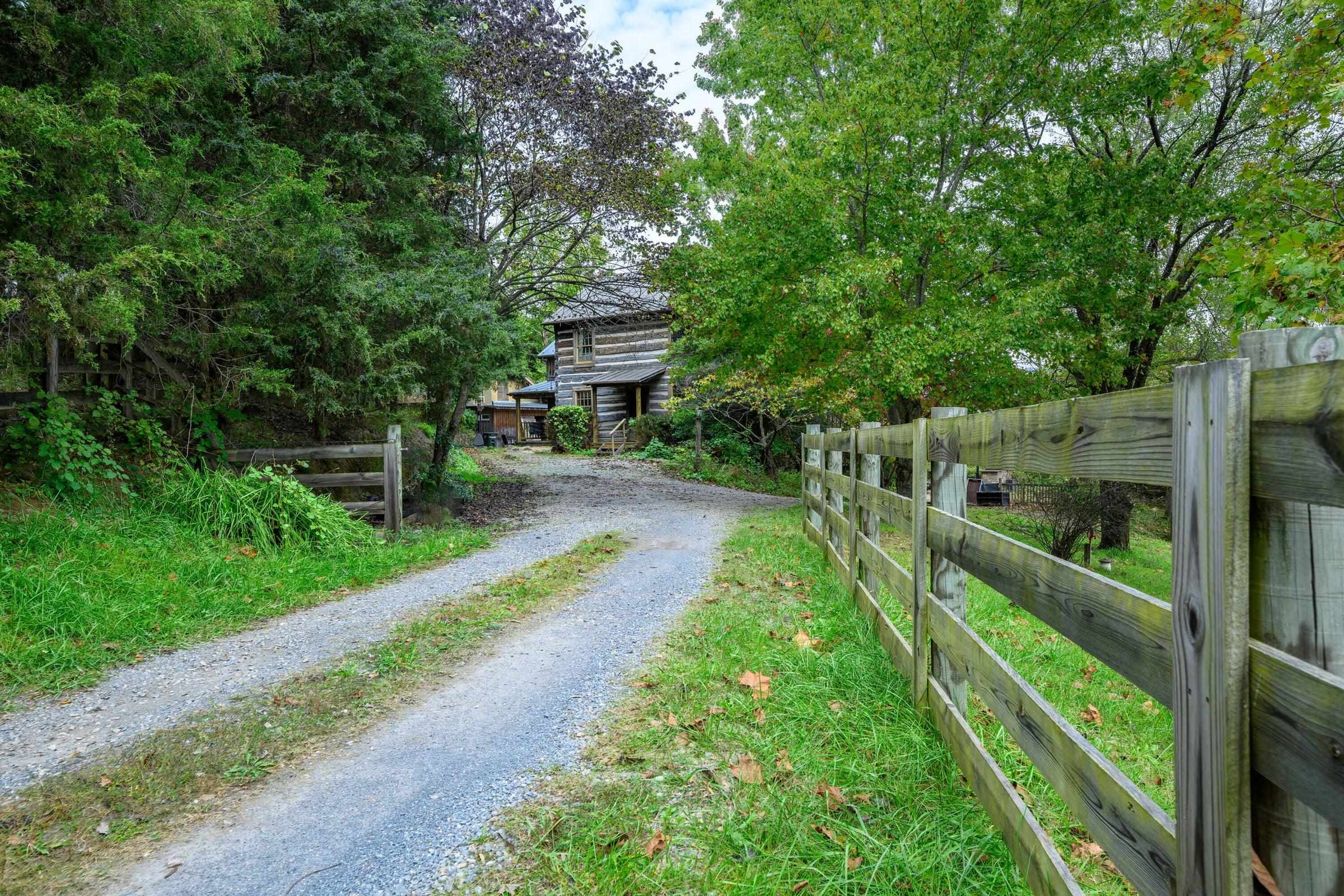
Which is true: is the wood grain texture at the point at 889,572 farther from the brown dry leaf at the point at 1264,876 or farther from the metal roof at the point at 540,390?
the metal roof at the point at 540,390

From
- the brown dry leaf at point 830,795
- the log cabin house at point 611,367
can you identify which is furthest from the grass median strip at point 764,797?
the log cabin house at point 611,367

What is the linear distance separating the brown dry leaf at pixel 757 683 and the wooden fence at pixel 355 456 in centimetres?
644

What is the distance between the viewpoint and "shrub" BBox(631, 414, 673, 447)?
25.4 meters

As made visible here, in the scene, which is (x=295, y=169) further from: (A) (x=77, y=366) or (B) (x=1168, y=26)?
(B) (x=1168, y=26)

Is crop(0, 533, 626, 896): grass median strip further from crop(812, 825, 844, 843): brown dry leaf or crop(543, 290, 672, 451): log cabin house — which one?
crop(543, 290, 672, 451): log cabin house

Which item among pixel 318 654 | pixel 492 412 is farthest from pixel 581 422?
pixel 318 654

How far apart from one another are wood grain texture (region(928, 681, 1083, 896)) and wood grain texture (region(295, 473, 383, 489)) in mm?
7865

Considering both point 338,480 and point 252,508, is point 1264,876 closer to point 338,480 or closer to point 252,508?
point 252,508

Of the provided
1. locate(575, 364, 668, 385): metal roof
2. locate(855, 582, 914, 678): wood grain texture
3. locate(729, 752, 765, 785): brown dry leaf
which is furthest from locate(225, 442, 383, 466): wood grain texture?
locate(575, 364, 668, 385): metal roof

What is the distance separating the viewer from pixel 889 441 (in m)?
4.55

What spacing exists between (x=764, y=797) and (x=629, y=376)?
24621 mm

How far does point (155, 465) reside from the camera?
8.04 m

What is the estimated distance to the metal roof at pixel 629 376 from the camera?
26.6m

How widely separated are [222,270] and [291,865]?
644 cm
